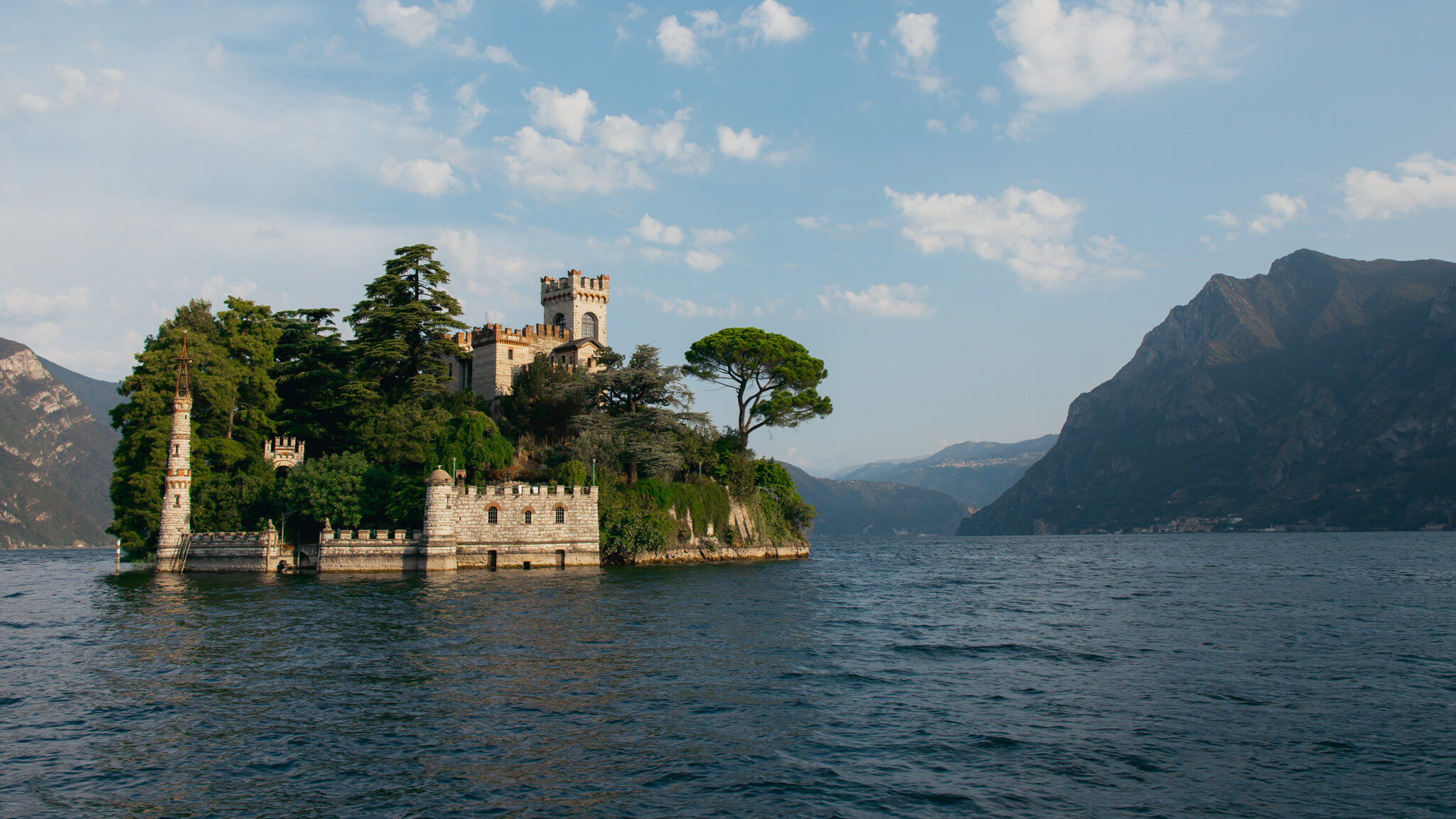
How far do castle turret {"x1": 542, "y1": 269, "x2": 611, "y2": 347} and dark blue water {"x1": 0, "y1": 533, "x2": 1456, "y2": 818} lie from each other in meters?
40.7

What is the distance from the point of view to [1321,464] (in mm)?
199625

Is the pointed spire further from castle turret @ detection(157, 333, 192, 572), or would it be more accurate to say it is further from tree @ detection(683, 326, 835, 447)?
tree @ detection(683, 326, 835, 447)

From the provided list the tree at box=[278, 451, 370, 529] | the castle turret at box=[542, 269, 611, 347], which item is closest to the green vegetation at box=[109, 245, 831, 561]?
the tree at box=[278, 451, 370, 529]

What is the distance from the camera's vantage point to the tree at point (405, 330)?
6100cm

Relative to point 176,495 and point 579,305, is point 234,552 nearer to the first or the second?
point 176,495

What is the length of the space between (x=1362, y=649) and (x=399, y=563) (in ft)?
144

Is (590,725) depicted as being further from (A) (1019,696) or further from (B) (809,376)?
(B) (809,376)

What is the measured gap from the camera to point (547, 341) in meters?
72.6

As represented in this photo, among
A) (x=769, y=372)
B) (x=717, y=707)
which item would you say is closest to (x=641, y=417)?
(x=769, y=372)

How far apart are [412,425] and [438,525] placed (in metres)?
9.62

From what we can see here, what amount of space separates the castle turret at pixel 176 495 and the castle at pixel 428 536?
0.14 ft

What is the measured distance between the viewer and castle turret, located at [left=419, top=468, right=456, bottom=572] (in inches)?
1909

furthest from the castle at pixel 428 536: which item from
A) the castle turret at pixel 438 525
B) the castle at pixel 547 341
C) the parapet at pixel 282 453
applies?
the castle at pixel 547 341

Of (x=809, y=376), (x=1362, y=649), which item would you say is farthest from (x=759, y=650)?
(x=809, y=376)
